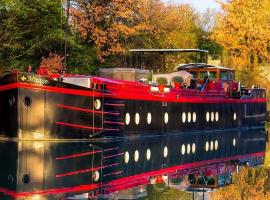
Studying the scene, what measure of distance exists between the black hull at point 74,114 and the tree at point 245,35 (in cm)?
2487

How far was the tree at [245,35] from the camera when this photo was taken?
52.8 meters

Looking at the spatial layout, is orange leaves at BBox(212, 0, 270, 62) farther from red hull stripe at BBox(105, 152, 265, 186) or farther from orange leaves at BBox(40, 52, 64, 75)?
red hull stripe at BBox(105, 152, 265, 186)

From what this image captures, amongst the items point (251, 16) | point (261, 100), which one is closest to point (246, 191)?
point (261, 100)

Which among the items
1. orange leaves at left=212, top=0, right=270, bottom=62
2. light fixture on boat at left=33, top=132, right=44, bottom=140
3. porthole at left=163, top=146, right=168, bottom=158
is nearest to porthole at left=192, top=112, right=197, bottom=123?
porthole at left=163, top=146, right=168, bottom=158

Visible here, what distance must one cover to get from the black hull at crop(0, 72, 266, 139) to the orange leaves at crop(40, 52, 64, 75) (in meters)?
8.36

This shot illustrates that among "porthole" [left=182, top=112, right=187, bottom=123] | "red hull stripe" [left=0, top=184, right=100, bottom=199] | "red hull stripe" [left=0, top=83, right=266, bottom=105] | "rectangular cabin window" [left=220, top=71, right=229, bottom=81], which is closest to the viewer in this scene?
"red hull stripe" [left=0, top=184, right=100, bottom=199]

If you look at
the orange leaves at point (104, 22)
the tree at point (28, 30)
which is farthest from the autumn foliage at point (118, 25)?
the tree at point (28, 30)

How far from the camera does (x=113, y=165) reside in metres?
17.2

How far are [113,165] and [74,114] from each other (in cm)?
645

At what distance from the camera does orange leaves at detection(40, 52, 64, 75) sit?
115ft

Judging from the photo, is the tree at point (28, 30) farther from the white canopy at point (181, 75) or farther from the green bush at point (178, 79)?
the green bush at point (178, 79)

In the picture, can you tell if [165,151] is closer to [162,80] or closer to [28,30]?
[162,80]

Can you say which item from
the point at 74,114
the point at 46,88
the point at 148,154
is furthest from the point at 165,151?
the point at 46,88

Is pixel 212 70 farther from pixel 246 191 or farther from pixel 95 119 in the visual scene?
pixel 246 191
